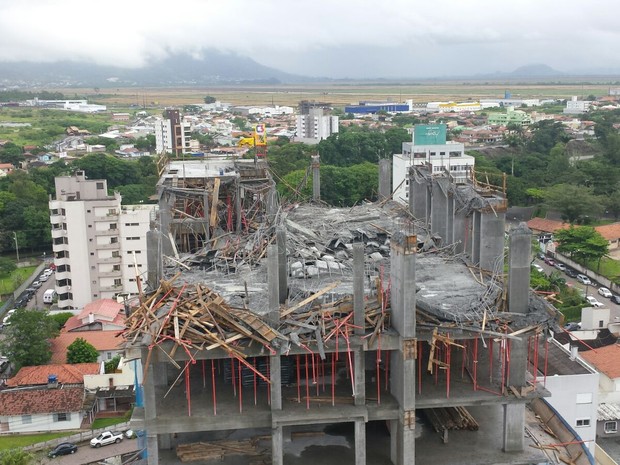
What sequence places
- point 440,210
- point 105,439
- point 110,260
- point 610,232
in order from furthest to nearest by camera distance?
1. point 610,232
2. point 110,260
3. point 105,439
4. point 440,210

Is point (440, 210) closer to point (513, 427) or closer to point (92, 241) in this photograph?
point (513, 427)

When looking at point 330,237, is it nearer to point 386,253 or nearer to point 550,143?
point 386,253

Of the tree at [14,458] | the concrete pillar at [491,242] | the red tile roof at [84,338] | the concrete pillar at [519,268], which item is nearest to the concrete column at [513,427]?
the concrete pillar at [519,268]

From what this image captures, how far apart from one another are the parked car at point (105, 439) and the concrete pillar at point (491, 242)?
2242 cm

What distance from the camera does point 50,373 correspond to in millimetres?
→ 40500

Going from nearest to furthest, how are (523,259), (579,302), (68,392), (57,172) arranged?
(523,259) → (68,392) → (579,302) → (57,172)

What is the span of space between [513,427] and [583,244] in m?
46.3

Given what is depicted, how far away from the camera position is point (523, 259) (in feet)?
62.1

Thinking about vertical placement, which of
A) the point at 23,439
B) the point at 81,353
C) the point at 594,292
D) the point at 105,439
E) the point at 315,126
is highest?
the point at 315,126

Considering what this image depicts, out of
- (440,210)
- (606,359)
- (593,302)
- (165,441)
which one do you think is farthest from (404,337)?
(593,302)

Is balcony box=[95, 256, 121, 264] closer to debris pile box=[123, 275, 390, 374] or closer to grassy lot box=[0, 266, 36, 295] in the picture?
grassy lot box=[0, 266, 36, 295]

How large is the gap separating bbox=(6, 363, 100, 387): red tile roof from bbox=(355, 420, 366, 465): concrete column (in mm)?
25739

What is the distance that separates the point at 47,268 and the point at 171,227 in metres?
43.9

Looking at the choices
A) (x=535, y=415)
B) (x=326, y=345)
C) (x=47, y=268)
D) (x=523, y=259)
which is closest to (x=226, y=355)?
(x=326, y=345)
